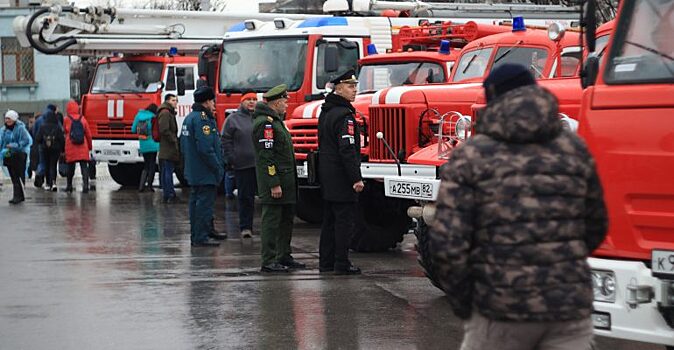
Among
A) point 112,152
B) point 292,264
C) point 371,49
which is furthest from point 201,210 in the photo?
point 112,152

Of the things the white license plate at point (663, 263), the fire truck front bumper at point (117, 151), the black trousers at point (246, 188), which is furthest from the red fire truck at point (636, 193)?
the fire truck front bumper at point (117, 151)

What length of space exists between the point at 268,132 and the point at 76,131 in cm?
1252

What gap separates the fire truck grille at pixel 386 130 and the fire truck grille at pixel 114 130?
13.3 meters

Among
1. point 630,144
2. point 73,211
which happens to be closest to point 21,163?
point 73,211

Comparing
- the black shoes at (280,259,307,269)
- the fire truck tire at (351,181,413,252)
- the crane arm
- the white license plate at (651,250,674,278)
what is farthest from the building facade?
the white license plate at (651,250,674,278)

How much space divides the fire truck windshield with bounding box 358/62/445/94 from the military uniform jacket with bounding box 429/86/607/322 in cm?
1012

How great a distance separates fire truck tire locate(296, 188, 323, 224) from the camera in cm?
1702

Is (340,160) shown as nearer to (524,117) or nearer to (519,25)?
(519,25)

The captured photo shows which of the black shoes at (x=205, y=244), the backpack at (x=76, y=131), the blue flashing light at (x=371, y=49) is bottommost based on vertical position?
the black shoes at (x=205, y=244)

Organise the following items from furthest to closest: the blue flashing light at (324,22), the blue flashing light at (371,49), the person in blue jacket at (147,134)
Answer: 1. the person in blue jacket at (147,134)
2. the blue flashing light at (324,22)
3. the blue flashing light at (371,49)

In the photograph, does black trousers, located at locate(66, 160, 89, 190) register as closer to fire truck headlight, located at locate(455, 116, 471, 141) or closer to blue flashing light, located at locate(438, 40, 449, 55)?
blue flashing light, located at locate(438, 40, 449, 55)

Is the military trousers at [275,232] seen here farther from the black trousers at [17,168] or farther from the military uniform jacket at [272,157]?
the black trousers at [17,168]

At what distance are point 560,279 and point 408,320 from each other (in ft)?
16.0

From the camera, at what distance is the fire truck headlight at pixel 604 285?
7023mm
